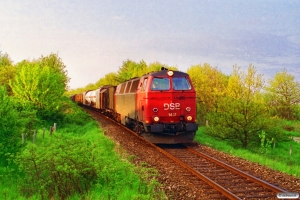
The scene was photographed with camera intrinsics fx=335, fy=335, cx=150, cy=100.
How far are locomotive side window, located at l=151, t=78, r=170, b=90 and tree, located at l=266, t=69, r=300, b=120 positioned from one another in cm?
3642

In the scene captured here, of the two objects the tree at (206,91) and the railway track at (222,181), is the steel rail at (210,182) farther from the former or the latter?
the tree at (206,91)

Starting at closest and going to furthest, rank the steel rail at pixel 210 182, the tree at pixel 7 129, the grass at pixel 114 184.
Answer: the steel rail at pixel 210 182 < the grass at pixel 114 184 < the tree at pixel 7 129

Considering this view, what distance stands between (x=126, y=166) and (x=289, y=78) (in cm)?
4617

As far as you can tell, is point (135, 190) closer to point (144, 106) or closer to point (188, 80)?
point (144, 106)

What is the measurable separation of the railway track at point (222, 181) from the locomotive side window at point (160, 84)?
11.7 feet

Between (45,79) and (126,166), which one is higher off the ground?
(45,79)

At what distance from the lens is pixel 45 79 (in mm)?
22906

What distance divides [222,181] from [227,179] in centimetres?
29

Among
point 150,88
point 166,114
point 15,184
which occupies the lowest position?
point 15,184

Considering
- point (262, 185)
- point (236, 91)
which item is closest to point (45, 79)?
point (236, 91)

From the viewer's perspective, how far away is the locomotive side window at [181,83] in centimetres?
1493

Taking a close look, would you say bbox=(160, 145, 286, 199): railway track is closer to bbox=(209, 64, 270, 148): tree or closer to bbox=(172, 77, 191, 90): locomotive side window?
bbox=(172, 77, 191, 90): locomotive side window

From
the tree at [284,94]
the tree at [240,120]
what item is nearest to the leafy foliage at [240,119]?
the tree at [240,120]

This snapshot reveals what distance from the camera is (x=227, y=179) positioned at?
916 cm
